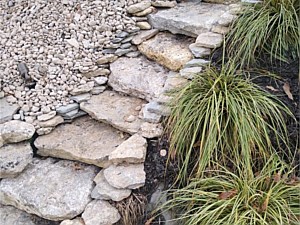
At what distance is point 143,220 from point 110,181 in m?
0.25

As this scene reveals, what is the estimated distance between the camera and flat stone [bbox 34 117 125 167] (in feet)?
7.69

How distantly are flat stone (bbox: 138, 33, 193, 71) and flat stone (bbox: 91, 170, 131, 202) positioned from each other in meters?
0.81

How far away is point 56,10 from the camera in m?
3.05

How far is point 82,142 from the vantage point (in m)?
2.44

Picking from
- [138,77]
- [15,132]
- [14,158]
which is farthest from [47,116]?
[138,77]

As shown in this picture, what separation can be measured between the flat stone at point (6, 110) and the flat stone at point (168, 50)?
2.82ft

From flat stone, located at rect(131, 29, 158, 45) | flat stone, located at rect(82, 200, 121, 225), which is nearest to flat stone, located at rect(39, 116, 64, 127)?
flat stone, located at rect(82, 200, 121, 225)

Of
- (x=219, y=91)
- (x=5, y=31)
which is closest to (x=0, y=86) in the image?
(x=5, y=31)

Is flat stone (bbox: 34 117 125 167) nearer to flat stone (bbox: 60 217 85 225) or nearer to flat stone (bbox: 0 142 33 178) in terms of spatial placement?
flat stone (bbox: 0 142 33 178)

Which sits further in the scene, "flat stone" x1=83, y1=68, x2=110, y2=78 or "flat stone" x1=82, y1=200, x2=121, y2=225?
"flat stone" x1=83, y1=68, x2=110, y2=78

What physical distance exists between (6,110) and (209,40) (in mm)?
1263

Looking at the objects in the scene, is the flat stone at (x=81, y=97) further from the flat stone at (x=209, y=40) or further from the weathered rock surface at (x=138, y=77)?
the flat stone at (x=209, y=40)

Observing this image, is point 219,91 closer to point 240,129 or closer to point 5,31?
point 240,129

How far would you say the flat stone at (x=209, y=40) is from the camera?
2.48m
